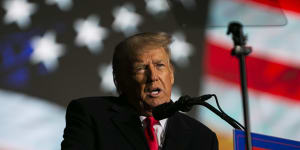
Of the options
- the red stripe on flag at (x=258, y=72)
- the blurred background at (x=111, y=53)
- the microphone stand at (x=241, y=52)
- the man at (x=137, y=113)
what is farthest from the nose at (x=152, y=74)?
the red stripe on flag at (x=258, y=72)

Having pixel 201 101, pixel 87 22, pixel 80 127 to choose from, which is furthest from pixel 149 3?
pixel 201 101

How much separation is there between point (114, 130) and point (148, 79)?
22cm

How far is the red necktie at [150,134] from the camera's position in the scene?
1521mm

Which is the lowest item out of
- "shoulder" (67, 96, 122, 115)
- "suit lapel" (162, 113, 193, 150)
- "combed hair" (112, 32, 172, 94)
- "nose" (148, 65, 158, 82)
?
"suit lapel" (162, 113, 193, 150)

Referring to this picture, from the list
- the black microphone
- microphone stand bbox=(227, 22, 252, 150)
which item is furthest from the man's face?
the black microphone

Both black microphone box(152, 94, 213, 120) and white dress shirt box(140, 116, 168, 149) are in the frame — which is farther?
white dress shirt box(140, 116, 168, 149)

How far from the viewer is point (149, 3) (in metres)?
2.80

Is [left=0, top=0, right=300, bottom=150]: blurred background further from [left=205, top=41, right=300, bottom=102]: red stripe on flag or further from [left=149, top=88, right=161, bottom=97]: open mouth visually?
[left=149, top=88, right=161, bottom=97]: open mouth

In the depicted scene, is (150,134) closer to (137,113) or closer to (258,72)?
(137,113)

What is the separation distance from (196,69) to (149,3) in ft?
1.64

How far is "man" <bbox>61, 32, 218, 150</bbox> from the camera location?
151 cm

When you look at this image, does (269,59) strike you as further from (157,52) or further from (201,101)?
(201,101)

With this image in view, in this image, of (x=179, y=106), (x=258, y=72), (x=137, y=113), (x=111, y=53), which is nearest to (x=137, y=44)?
(x=137, y=113)

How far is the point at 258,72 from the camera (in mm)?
2812
